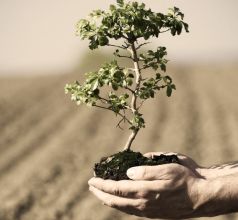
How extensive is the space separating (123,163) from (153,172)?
41 cm

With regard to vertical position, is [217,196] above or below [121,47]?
below

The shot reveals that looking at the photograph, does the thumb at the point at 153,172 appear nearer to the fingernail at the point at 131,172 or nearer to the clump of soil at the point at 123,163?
the fingernail at the point at 131,172

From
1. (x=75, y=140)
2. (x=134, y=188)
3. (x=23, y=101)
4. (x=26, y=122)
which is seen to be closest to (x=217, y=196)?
(x=134, y=188)

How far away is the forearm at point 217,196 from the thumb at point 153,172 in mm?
252

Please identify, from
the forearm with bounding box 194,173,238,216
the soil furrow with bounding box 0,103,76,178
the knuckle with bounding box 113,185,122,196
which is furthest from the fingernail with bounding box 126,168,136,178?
the soil furrow with bounding box 0,103,76,178

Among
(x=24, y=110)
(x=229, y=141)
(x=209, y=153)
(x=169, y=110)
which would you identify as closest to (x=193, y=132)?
(x=229, y=141)

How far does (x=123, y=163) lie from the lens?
4.11 meters

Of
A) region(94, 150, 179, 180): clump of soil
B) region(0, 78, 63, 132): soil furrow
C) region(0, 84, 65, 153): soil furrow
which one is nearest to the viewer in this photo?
region(94, 150, 179, 180): clump of soil

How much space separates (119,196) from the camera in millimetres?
3859

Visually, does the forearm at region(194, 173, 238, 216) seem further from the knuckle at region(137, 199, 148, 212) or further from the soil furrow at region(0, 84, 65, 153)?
the soil furrow at region(0, 84, 65, 153)

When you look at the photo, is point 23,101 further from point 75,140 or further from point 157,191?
point 157,191

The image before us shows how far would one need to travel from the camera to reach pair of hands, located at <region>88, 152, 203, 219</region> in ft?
12.2

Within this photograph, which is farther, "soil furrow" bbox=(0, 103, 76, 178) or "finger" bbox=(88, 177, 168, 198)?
"soil furrow" bbox=(0, 103, 76, 178)

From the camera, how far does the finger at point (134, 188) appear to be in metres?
3.71
